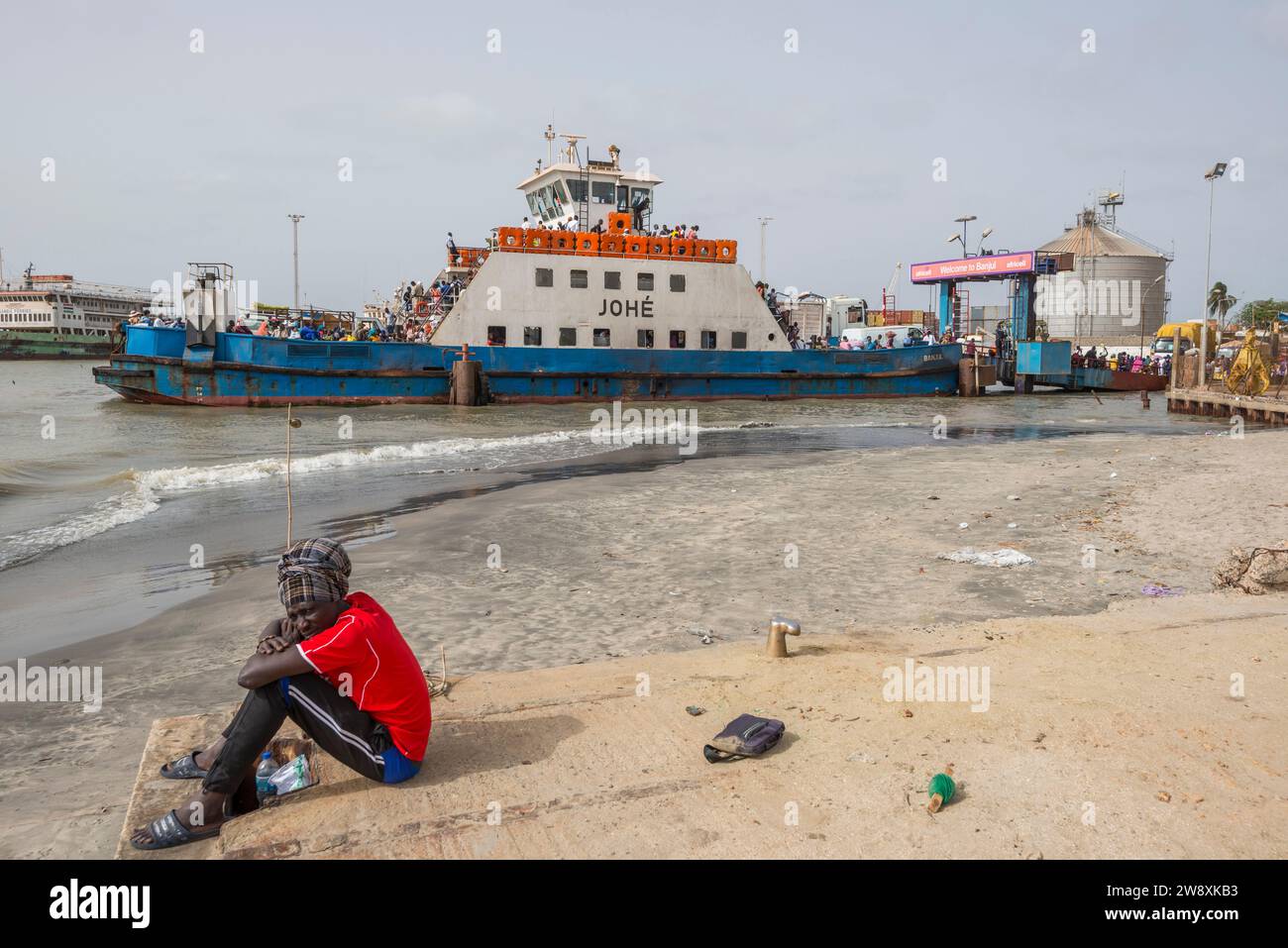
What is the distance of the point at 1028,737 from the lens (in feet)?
10.5

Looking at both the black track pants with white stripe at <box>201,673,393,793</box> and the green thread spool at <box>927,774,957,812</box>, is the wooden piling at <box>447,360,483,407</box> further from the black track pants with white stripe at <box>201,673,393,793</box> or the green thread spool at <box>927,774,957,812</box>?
the green thread spool at <box>927,774,957,812</box>

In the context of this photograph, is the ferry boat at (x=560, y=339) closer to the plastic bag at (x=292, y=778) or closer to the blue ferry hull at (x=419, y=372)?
the blue ferry hull at (x=419, y=372)

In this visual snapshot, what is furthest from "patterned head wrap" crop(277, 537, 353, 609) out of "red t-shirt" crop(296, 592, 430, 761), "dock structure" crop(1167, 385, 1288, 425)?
"dock structure" crop(1167, 385, 1288, 425)

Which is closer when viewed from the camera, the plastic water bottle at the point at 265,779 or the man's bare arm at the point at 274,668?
the man's bare arm at the point at 274,668

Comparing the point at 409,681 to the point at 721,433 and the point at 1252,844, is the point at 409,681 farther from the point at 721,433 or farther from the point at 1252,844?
the point at 721,433

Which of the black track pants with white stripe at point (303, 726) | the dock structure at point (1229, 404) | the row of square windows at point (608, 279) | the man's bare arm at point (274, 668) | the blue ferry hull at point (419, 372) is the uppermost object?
the row of square windows at point (608, 279)

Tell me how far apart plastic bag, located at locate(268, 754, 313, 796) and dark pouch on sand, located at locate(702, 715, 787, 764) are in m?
1.46

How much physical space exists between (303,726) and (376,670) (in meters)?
0.31

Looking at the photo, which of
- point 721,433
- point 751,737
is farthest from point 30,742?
point 721,433

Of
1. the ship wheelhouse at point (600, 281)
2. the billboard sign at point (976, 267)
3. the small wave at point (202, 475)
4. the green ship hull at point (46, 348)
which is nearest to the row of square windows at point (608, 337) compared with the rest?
the ship wheelhouse at point (600, 281)

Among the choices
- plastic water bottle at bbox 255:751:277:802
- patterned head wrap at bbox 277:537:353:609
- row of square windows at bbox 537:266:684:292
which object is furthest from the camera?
row of square windows at bbox 537:266:684:292

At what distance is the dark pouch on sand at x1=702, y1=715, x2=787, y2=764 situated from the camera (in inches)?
126

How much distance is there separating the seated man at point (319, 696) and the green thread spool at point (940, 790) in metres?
1.77

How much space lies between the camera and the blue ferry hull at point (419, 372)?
23531mm
